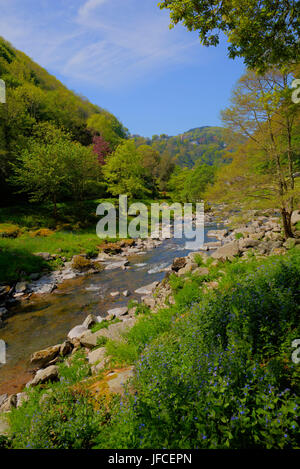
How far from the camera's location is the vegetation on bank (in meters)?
2.34

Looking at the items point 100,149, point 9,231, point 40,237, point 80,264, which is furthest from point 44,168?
point 100,149

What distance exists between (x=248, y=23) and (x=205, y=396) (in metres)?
7.40

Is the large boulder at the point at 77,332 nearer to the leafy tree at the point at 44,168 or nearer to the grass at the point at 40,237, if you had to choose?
the grass at the point at 40,237

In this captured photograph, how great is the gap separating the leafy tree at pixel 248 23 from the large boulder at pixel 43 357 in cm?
935

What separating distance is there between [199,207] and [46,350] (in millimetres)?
44350

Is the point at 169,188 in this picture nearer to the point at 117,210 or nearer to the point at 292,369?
the point at 117,210

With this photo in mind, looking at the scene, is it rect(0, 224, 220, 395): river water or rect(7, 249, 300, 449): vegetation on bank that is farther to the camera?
rect(0, 224, 220, 395): river water

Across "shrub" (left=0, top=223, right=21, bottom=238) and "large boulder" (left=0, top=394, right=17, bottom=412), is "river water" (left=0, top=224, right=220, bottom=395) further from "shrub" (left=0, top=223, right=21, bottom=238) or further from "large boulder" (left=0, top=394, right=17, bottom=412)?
"shrub" (left=0, top=223, right=21, bottom=238)

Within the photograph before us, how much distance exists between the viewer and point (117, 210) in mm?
34688

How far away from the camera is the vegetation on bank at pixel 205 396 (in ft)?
7.69

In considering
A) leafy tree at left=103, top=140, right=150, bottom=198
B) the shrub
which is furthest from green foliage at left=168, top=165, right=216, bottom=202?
the shrub

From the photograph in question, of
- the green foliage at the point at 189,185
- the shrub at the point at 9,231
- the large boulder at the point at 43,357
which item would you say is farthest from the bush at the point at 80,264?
the green foliage at the point at 189,185

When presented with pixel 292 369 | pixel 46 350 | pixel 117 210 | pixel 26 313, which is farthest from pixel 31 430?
pixel 117 210

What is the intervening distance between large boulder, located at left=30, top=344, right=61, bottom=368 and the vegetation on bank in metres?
2.20
